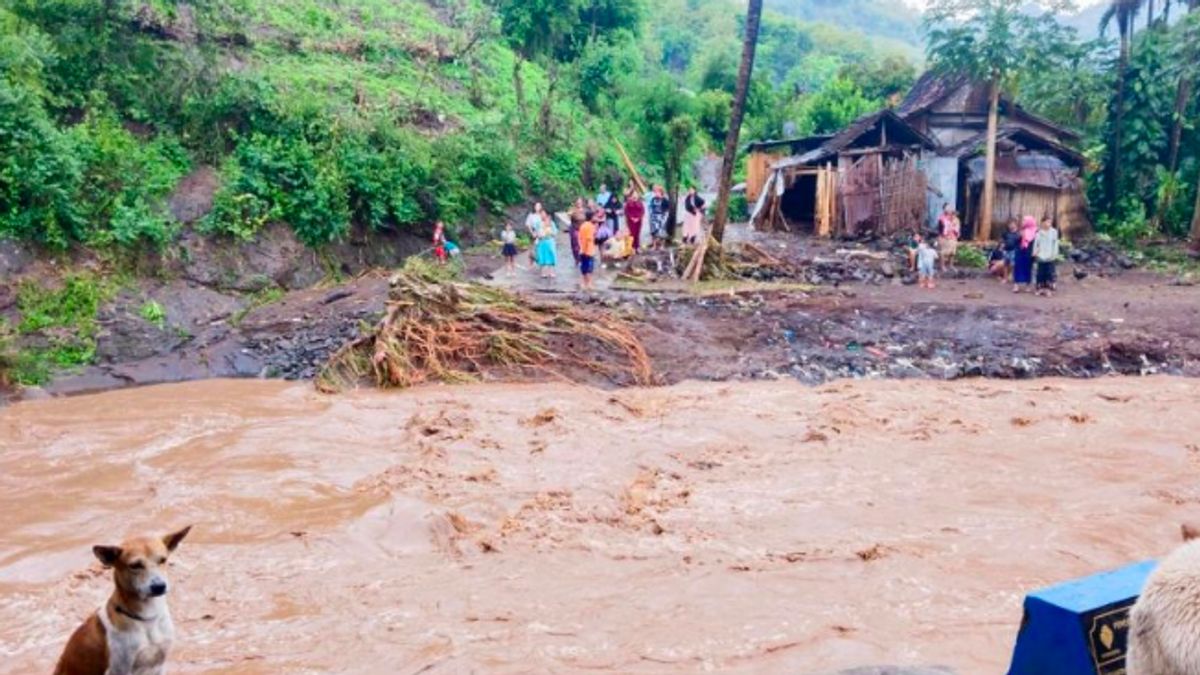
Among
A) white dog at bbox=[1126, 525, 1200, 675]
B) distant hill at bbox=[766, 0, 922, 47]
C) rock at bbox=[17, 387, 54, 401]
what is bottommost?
rock at bbox=[17, 387, 54, 401]

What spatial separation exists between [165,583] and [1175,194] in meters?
24.6

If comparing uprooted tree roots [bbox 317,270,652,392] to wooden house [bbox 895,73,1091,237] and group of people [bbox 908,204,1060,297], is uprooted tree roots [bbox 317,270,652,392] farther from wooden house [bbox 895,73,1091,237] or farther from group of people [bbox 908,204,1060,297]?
wooden house [bbox 895,73,1091,237]

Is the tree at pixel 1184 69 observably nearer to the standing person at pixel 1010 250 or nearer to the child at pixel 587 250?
the standing person at pixel 1010 250

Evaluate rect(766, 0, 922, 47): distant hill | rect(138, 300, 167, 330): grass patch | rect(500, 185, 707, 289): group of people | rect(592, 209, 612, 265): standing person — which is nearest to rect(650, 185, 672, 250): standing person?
rect(500, 185, 707, 289): group of people

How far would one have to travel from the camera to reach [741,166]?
35.7 m

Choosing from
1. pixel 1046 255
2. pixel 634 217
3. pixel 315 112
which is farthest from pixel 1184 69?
pixel 315 112

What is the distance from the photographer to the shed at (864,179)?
24781 mm

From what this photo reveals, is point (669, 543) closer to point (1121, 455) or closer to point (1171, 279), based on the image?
point (1121, 455)

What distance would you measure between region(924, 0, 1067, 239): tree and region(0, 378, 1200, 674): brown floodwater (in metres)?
11.2

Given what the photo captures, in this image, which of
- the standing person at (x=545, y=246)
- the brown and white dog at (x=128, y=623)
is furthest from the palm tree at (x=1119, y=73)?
the brown and white dog at (x=128, y=623)

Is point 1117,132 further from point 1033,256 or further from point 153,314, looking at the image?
point 153,314

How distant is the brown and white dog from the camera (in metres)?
4.14

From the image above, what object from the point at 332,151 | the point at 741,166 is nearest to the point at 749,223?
the point at 741,166

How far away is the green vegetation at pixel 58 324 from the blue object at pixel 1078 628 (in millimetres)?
12709
